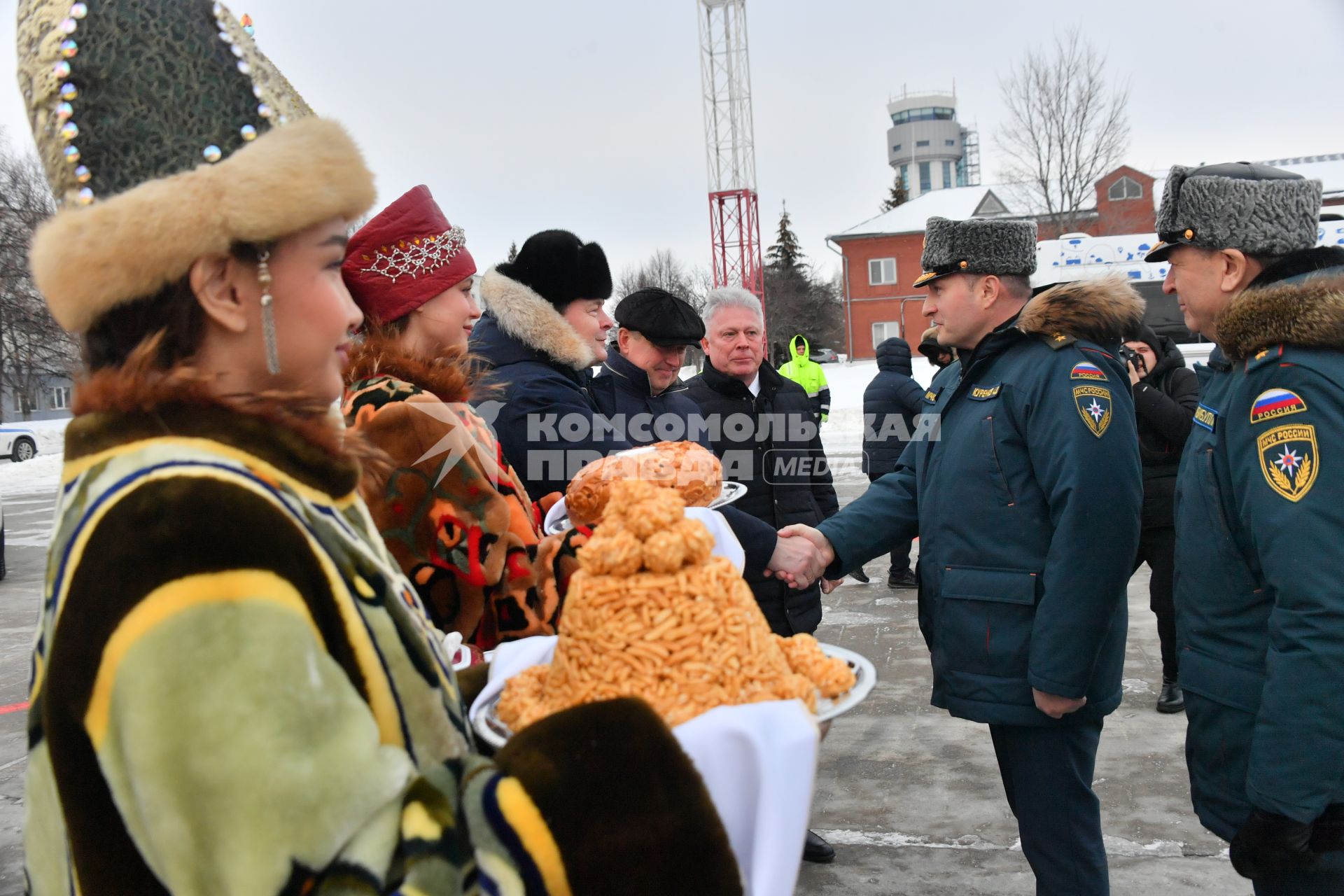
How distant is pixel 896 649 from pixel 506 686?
223 inches

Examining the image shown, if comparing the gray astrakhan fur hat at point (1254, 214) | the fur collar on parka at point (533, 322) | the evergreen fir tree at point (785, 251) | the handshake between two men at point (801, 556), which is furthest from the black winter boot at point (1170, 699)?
the evergreen fir tree at point (785, 251)

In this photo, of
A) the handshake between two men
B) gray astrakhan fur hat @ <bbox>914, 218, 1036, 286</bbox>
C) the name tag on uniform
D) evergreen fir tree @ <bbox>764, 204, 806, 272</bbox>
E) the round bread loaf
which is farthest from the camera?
evergreen fir tree @ <bbox>764, 204, 806, 272</bbox>

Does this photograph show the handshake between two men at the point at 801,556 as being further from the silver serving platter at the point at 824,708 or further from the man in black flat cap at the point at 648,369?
the man in black flat cap at the point at 648,369

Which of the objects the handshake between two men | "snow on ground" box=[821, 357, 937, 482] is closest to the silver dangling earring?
the handshake between two men

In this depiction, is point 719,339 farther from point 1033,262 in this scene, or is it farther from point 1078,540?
point 1078,540

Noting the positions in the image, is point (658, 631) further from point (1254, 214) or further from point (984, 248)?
point (984, 248)

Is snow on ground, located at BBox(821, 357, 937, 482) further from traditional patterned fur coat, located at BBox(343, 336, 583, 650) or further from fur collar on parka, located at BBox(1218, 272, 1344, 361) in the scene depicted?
traditional patterned fur coat, located at BBox(343, 336, 583, 650)

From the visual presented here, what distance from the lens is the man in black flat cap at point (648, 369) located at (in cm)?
499

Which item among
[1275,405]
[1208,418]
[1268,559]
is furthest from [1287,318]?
[1268,559]

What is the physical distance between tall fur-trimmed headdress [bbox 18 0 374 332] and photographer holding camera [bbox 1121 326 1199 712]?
498 centimetres

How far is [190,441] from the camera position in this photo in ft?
4.00

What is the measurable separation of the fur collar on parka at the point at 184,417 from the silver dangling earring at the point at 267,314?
5cm

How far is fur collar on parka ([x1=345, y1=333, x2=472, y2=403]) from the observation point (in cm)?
277

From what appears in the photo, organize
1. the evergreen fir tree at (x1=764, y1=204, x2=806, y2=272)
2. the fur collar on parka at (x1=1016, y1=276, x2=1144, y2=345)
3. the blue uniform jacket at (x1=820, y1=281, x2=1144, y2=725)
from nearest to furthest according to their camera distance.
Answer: the blue uniform jacket at (x1=820, y1=281, x2=1144, y2=725), the fur collar on parka at (x1=1016, y1=276, x2=1144, y2=345), the evergreen fir tree at (x1=764, y1=204, x2=806, y2=272)
